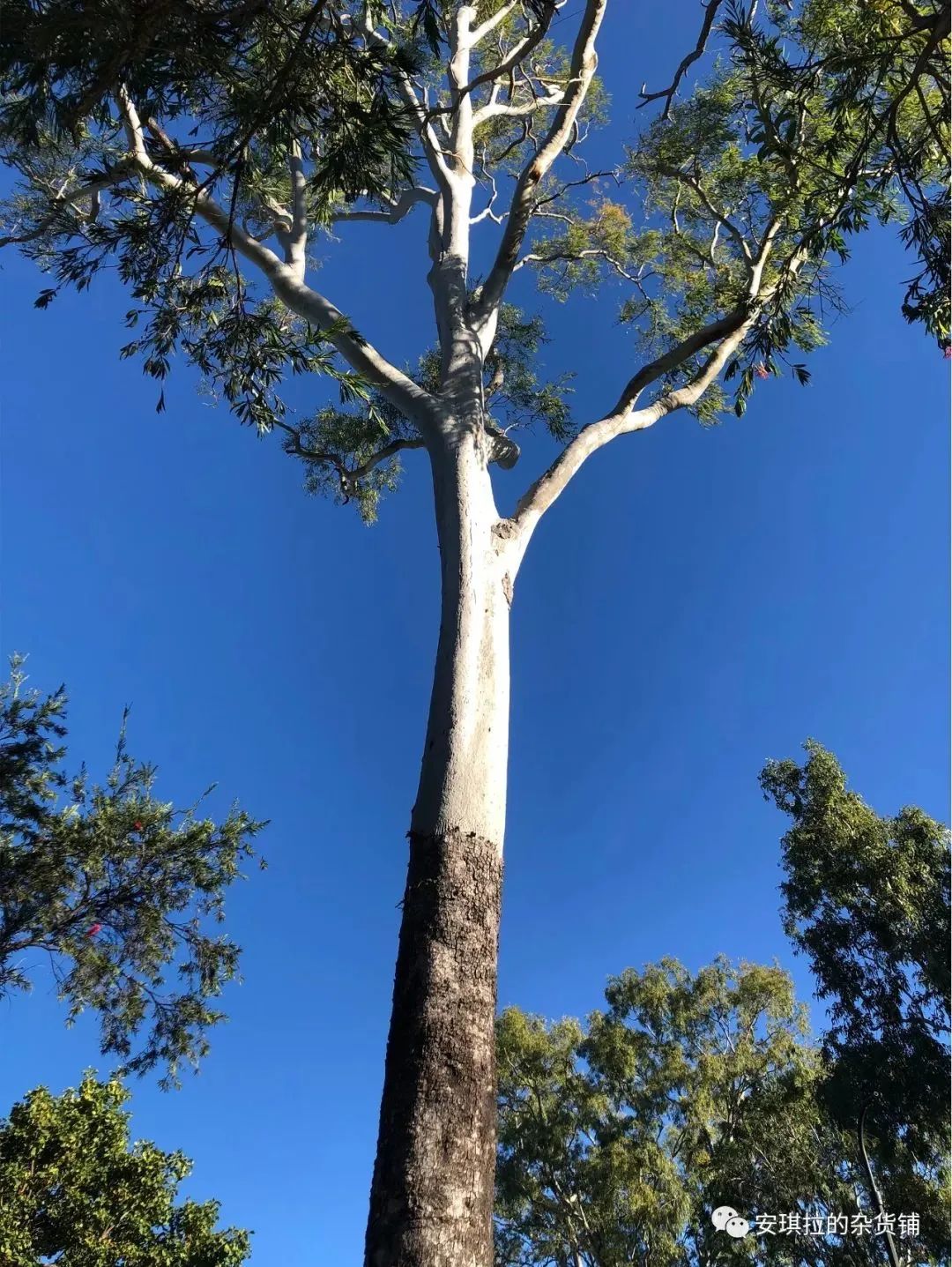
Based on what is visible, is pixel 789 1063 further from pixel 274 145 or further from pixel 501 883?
pixel 274 145

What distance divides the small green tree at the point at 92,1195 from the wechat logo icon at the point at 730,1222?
6.40m

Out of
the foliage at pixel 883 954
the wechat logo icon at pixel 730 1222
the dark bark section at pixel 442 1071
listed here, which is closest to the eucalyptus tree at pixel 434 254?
the dark bark section at pixel 442 1071

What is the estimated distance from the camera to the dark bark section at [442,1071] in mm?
1886

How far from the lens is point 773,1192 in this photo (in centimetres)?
1145

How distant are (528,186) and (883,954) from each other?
898 centimetres

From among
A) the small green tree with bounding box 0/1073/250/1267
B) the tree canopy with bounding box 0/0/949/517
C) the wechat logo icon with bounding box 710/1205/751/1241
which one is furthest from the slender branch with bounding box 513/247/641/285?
the wechat logo icon with bounding box 710/1205/751/1241

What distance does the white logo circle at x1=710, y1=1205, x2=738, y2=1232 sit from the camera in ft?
36.2

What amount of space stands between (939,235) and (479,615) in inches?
131

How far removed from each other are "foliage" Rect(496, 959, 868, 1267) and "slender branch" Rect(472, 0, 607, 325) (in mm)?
12154

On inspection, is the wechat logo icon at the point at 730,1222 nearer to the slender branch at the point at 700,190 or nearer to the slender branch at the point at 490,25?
the slender branch at the point at 700,190

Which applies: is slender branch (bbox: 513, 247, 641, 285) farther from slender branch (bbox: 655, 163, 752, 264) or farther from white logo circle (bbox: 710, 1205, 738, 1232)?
white logo circle (bbox: 710, 1205, 738, 1232)

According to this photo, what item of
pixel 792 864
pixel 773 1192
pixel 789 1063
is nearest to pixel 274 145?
pixel 792 864

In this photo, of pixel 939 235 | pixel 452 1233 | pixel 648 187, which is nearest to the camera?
pixel 452 1233

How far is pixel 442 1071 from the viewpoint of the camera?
2.10 metres
